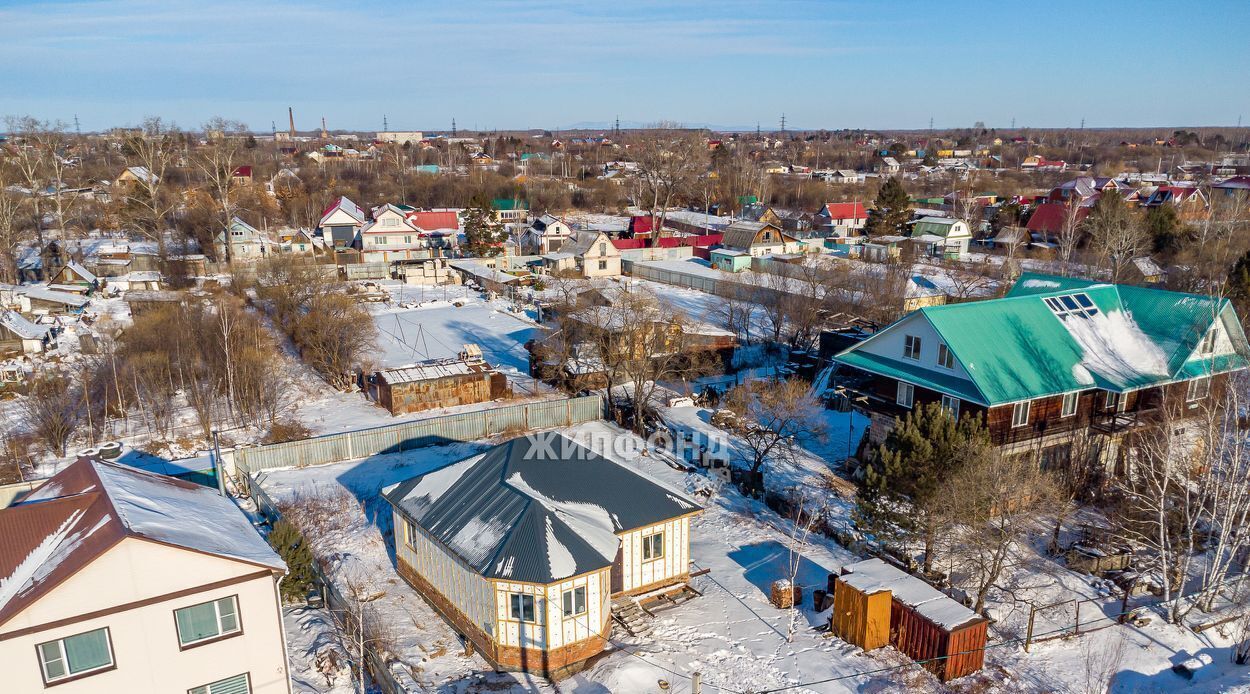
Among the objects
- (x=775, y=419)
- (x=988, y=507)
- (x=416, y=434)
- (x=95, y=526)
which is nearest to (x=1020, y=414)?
(x=988, y=507)

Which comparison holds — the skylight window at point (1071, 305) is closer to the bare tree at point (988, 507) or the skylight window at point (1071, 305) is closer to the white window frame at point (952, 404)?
the white window frame at point (952, 404)

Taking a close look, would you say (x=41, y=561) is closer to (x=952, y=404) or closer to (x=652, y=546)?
(x=652, y=546)

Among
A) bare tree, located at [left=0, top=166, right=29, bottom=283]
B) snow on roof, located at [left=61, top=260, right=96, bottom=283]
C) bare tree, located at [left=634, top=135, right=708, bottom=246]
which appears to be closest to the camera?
snow on roof, located at [left=61, top=260, right=96, bottom=283]

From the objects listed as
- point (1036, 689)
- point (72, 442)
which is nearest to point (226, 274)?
point (72, 442)

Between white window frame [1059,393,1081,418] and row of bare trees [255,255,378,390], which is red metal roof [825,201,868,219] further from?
white window frame [1059,393,1081,418]

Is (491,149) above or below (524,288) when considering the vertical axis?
above

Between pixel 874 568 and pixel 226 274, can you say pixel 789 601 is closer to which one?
pixel 874 568

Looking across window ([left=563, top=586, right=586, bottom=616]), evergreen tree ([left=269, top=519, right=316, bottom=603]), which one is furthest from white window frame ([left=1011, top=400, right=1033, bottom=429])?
evergreen tree ([left=269, top=519, right=316, bottom=603])
